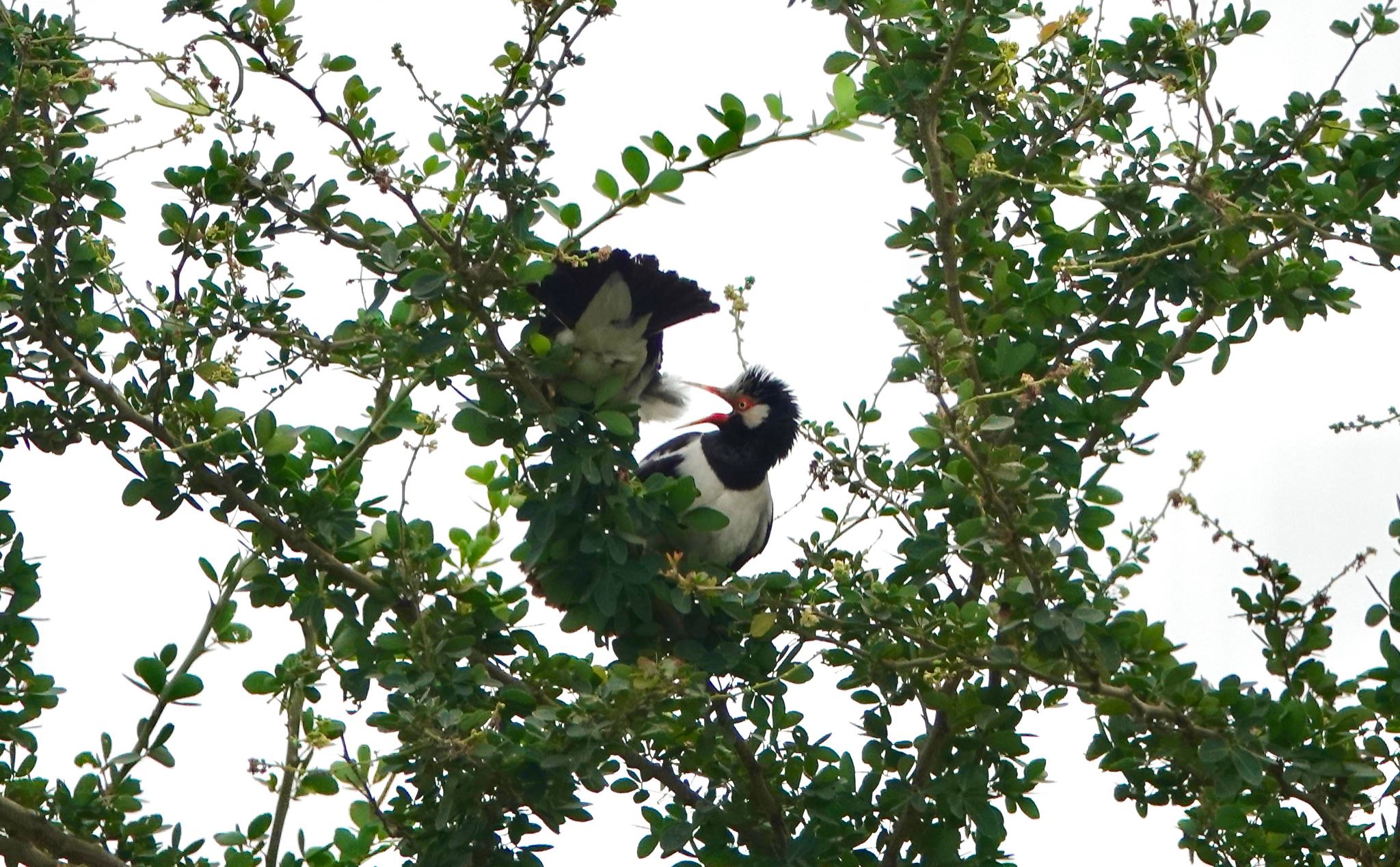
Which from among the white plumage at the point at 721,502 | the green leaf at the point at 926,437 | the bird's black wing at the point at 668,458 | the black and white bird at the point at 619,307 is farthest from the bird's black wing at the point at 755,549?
the green leaf at the point at 926,437

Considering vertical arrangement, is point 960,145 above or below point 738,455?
below

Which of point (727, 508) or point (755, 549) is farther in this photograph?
point (755, 549)

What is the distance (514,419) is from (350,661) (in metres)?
0.78

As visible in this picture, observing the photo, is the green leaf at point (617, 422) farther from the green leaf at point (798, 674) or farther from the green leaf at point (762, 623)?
the green leaf at point (798, 674)

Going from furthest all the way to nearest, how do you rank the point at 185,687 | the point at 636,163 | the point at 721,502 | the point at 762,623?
the point at 721,502 < the point at 185,687 < the point at 762,623 < the point at 636,163

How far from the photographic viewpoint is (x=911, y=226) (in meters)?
4.26

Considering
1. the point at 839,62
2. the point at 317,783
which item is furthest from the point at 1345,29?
the point at 317,783

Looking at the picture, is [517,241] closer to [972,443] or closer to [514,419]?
[514,419]

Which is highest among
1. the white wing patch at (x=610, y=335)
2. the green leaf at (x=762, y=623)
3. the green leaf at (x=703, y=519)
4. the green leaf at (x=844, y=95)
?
the green leaf at (x=844, y=95)

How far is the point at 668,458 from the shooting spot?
18.0 feet

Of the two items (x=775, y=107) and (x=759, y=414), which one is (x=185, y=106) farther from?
(x=759, y=414)

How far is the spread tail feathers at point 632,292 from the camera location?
414 centimetres

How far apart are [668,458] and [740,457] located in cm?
25

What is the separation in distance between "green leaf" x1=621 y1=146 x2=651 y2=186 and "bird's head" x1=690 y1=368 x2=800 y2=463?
6.83ft
